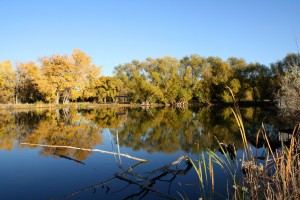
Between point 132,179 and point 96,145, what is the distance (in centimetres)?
648

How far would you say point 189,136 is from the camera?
669 inches


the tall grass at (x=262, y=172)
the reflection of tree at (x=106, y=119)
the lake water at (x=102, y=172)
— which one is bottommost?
the lake water at (x=102, y=172)

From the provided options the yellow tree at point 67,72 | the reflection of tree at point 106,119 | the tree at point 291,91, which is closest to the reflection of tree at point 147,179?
the tree at point 291,91

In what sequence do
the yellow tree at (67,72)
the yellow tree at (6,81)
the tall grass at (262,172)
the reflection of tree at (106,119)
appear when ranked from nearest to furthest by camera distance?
the tall grass at (262,172) → the reflection of tree at (106,119) → the yellow tree at (6,81) → the yellow tree at (67,72)

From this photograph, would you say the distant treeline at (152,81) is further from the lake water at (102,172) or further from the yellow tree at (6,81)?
the lake water at (102,172)

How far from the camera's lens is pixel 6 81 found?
5362 centimetres

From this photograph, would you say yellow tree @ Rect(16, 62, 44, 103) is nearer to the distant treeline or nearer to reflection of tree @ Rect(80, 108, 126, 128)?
the distant treeline

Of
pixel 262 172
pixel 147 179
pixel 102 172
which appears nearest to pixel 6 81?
pixel 102 172

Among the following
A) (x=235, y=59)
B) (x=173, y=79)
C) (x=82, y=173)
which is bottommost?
(x=82, y=173)

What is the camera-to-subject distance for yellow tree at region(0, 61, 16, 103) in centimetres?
5281

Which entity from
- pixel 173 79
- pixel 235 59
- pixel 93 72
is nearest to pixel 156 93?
pixel 173 79

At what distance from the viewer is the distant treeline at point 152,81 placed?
54125 mm

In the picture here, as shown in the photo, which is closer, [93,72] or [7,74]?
[7,74]

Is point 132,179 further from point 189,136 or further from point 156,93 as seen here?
point 156,93
